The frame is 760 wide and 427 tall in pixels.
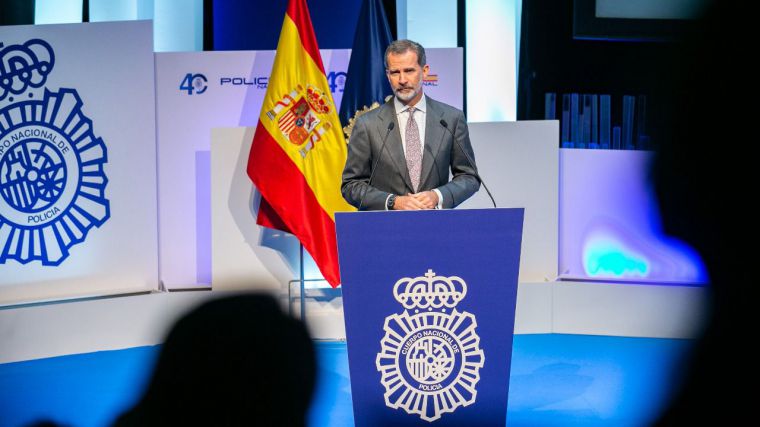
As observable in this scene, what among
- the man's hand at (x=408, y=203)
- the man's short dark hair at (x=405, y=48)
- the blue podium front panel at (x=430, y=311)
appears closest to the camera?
the blue podium front panel at (x=430, y=311)

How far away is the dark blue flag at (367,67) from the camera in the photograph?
440 centimetres

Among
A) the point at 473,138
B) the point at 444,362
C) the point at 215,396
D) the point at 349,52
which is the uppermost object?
the point at 349,52

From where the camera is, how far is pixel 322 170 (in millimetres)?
4305

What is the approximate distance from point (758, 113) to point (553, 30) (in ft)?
17.6

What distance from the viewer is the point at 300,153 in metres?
4.27

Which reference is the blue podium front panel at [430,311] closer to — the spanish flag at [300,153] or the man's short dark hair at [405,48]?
the man's short dark hair at [405,48]

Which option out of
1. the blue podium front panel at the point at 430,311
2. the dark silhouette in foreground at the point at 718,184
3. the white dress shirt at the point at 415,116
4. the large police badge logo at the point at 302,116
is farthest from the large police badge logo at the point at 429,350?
the large police badge logo at the point at 302,116

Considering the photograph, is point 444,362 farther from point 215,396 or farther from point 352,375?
point 215,396

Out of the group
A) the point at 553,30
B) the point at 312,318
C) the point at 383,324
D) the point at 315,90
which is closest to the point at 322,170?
the point at 315,90

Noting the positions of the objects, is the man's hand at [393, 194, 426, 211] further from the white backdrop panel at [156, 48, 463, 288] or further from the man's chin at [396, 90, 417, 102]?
the white backdrop panel at [156, 48, 463, 288]

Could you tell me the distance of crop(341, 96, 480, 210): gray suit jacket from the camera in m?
2.55

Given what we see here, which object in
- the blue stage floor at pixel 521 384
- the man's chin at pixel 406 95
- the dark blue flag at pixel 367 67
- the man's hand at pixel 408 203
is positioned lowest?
the blue stage floor at pixel 521 384

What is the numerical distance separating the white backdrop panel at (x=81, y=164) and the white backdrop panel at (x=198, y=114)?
0.26 m

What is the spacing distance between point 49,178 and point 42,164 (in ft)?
0.30
